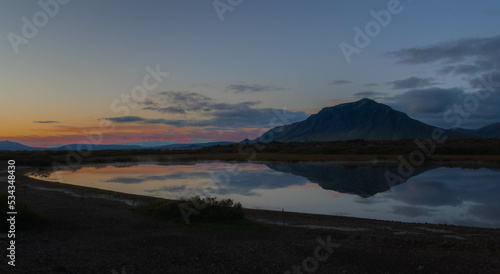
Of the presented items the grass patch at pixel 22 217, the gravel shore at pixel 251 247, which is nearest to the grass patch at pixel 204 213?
the gravel shore at pixel 251 247

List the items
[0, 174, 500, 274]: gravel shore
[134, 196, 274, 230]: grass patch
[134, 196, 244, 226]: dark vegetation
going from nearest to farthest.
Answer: [0, 174, 500, 274]: gravel shore, [134, 196, 274, 230]: grass patch, [134, 196, 244, 226]: dark vegetation

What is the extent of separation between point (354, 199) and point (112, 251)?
18951 millimetres

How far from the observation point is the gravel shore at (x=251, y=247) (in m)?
10.6

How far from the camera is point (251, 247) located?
1293 cm

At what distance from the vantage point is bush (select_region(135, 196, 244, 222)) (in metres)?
17.9

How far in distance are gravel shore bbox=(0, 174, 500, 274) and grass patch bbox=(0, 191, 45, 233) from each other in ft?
1.35

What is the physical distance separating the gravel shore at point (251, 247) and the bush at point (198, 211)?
0.84 metres

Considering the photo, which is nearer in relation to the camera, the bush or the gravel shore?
the gravel shore

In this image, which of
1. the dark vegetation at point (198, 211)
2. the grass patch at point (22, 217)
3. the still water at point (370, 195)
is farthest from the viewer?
the still water at point (370, 195)

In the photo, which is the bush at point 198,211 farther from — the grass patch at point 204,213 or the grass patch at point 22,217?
the grass patch at point 22,217

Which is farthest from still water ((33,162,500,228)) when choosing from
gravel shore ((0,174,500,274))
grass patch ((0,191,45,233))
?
grass patch ((0,191,45,233))

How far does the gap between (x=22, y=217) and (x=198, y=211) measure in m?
7.54

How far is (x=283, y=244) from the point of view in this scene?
1336 centimetres

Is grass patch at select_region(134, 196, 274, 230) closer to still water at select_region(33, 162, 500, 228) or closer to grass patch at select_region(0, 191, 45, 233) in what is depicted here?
grass patch at select_region(0, 191, 45, 233)
